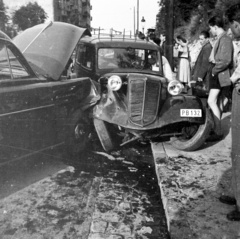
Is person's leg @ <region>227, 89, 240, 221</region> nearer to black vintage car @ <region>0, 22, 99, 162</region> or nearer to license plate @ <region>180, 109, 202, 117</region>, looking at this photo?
license plate @ <region>180, 109, 202, 117</region>

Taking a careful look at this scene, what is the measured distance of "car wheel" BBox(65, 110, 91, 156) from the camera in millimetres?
4484

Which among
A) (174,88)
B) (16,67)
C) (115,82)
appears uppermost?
(16,67)

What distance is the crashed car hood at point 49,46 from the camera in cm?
410

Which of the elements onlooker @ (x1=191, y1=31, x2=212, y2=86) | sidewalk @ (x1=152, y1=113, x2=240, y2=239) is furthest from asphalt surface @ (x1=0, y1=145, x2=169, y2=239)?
onlooker @ (x1=191, y1=31, x2=212, y2=86)

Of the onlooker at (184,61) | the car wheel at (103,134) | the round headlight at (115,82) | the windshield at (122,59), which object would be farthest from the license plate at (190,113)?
the onlooker at (184,61)

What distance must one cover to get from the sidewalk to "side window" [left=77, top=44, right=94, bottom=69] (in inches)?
77.7

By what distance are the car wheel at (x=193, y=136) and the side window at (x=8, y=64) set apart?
2.60 metres

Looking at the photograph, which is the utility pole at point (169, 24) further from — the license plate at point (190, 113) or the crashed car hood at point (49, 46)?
the crashed car hood at point (49, 46)

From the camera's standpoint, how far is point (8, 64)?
3.51 metres

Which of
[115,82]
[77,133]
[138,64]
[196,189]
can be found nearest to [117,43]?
[138,64]

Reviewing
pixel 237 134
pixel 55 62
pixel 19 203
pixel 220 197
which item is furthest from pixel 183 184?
pixel 55 62

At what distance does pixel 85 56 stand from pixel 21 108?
111 inches

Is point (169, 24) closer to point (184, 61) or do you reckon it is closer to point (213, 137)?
point (184, 61)

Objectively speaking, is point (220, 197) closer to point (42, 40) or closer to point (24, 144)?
point (24, 144)
